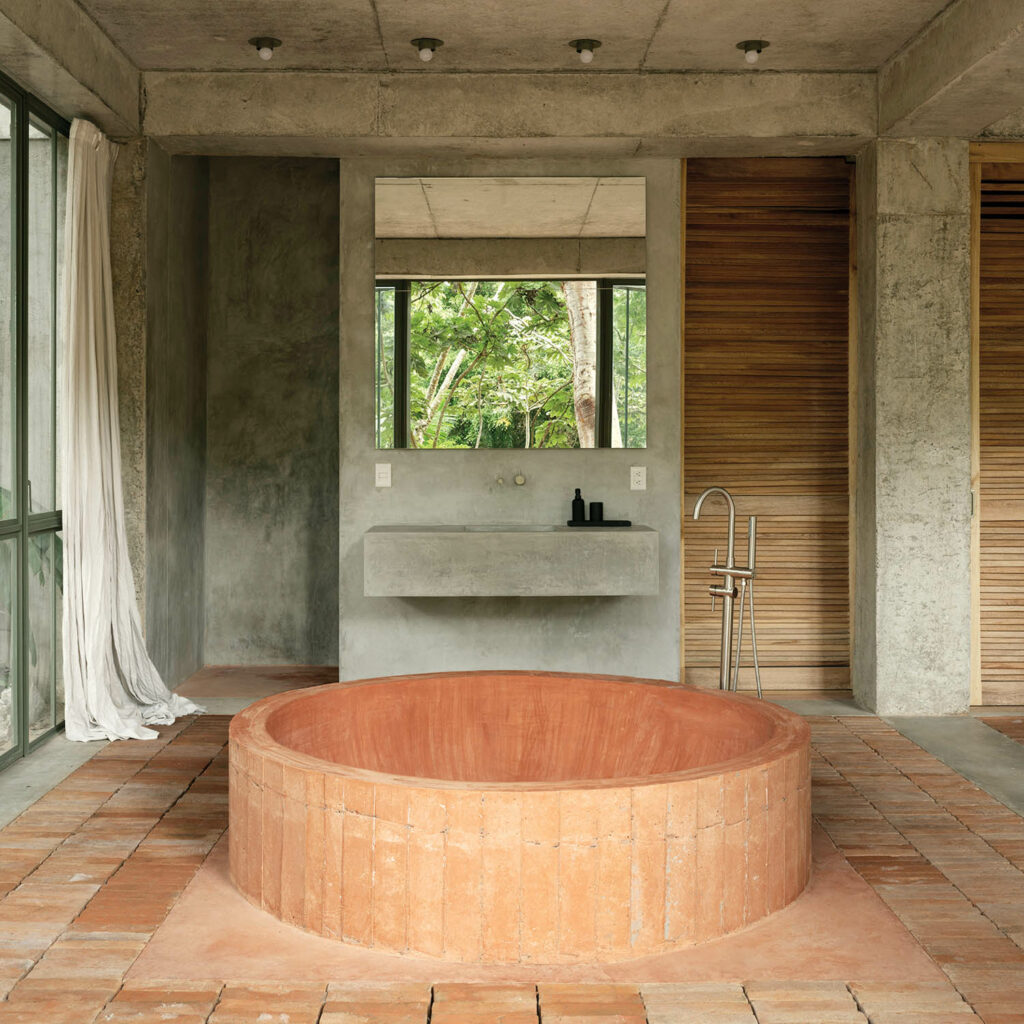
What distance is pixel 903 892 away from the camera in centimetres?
→ 299

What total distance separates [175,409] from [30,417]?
1.31 metres

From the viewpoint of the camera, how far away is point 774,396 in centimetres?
568

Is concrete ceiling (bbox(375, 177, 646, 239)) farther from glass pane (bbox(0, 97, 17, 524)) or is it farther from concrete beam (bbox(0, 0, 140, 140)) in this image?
glass pane (bbox(0, 97, 17, 524))

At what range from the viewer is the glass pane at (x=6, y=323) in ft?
13.8

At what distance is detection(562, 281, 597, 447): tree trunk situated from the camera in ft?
17.5

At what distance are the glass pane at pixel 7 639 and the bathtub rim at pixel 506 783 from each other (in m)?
1.37

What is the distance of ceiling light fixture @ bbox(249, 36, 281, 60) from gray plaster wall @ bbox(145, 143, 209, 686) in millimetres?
773

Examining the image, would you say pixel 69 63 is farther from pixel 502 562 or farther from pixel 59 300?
pixel 502 562

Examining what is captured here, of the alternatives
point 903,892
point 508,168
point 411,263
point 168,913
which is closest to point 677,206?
point 508,168

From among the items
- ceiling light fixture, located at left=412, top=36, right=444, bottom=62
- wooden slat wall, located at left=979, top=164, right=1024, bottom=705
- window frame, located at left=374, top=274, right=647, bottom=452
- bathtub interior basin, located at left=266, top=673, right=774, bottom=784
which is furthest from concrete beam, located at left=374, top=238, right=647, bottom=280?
bathtub interior basin, located at left=266, top=673, right=774, bottom=784

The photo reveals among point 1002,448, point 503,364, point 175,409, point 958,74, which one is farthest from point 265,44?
point 1002,448

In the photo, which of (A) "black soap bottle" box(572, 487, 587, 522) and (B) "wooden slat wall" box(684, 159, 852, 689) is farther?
(B) "wooden slat wall" box(684, 159, 852, 689)

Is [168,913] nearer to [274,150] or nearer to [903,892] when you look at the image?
[903,892]

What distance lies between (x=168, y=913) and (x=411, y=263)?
3.32 meters
